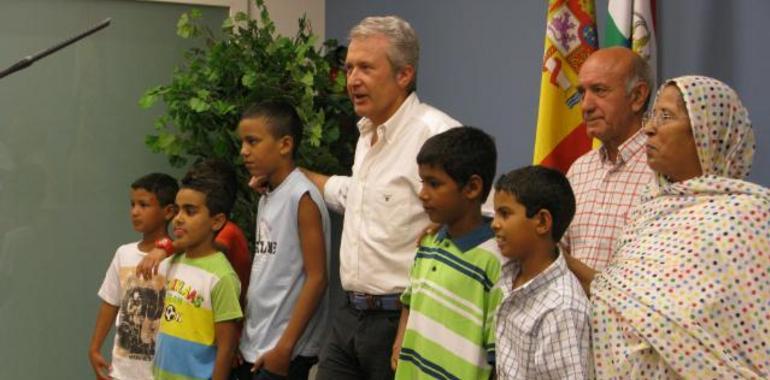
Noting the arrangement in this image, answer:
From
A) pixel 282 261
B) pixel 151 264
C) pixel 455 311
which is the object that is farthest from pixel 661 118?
pixel 151 264

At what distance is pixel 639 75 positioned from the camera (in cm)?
290

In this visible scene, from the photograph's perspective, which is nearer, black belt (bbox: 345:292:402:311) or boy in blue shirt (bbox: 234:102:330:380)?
black belt (bbox: 345:292:402:311)

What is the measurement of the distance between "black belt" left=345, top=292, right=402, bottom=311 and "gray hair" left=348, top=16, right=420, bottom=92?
1.93 ft

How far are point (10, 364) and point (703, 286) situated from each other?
342cm

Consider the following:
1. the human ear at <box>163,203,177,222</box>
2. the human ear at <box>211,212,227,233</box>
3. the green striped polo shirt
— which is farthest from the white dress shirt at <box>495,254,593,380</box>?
the human ear at <box>163,203,177,222</box>

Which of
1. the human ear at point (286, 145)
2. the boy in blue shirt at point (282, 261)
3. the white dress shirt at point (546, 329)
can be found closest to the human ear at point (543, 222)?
the white dress shirt at point (546, 329)

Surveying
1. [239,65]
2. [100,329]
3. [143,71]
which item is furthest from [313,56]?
[100,329]

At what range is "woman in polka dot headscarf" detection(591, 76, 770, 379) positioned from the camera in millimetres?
2379

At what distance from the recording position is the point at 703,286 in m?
2.39

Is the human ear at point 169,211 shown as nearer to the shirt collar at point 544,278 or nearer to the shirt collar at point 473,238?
the shirt collar at point 473,238

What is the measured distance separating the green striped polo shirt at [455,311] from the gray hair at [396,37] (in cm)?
61

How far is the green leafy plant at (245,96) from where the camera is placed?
4.46m

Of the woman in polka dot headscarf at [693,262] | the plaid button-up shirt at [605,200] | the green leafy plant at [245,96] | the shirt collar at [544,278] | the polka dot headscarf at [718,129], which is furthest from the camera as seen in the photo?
the green leafy plant at [245,96]

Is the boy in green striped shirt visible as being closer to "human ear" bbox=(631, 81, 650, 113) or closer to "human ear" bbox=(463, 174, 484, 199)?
"human ear" bbox=(463, 174, 484, 199)
